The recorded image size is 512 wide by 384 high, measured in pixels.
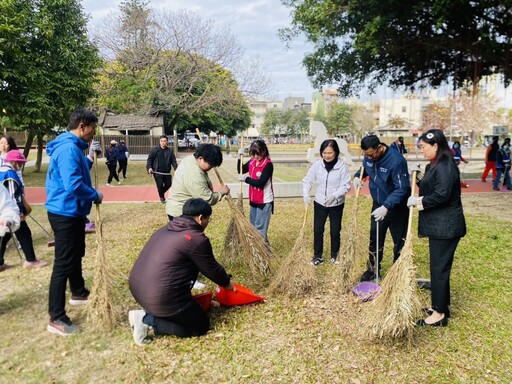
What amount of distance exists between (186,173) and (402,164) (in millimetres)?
2215

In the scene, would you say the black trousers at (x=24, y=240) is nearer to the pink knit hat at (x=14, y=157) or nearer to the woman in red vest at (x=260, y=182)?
the pink knit hat at (x=14, y=157)

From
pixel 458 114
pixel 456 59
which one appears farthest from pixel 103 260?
pixel 458 114

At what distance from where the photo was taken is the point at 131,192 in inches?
455

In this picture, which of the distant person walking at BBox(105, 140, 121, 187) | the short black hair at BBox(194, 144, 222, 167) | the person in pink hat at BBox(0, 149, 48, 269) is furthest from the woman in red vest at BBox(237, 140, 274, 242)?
the distant person walking at BBox(105, 140, 121, 187)

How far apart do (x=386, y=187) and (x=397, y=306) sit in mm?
1428

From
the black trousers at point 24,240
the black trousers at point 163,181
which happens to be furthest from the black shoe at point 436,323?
the black trousers at point 163,181

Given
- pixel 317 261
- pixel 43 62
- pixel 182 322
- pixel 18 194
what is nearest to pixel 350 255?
pixel 317 261

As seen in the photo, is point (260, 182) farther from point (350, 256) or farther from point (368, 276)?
point (368, 276)

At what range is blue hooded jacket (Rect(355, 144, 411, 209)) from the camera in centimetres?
391

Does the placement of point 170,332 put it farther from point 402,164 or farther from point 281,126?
point 281,126

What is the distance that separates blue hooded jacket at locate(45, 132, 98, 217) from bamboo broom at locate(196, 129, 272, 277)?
1.61 meters

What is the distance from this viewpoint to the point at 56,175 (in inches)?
130

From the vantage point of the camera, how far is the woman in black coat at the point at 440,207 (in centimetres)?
317

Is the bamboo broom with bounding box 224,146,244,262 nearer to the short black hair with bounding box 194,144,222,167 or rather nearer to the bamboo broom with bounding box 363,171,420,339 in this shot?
the short black hair with bounding box 194,144,222,167
